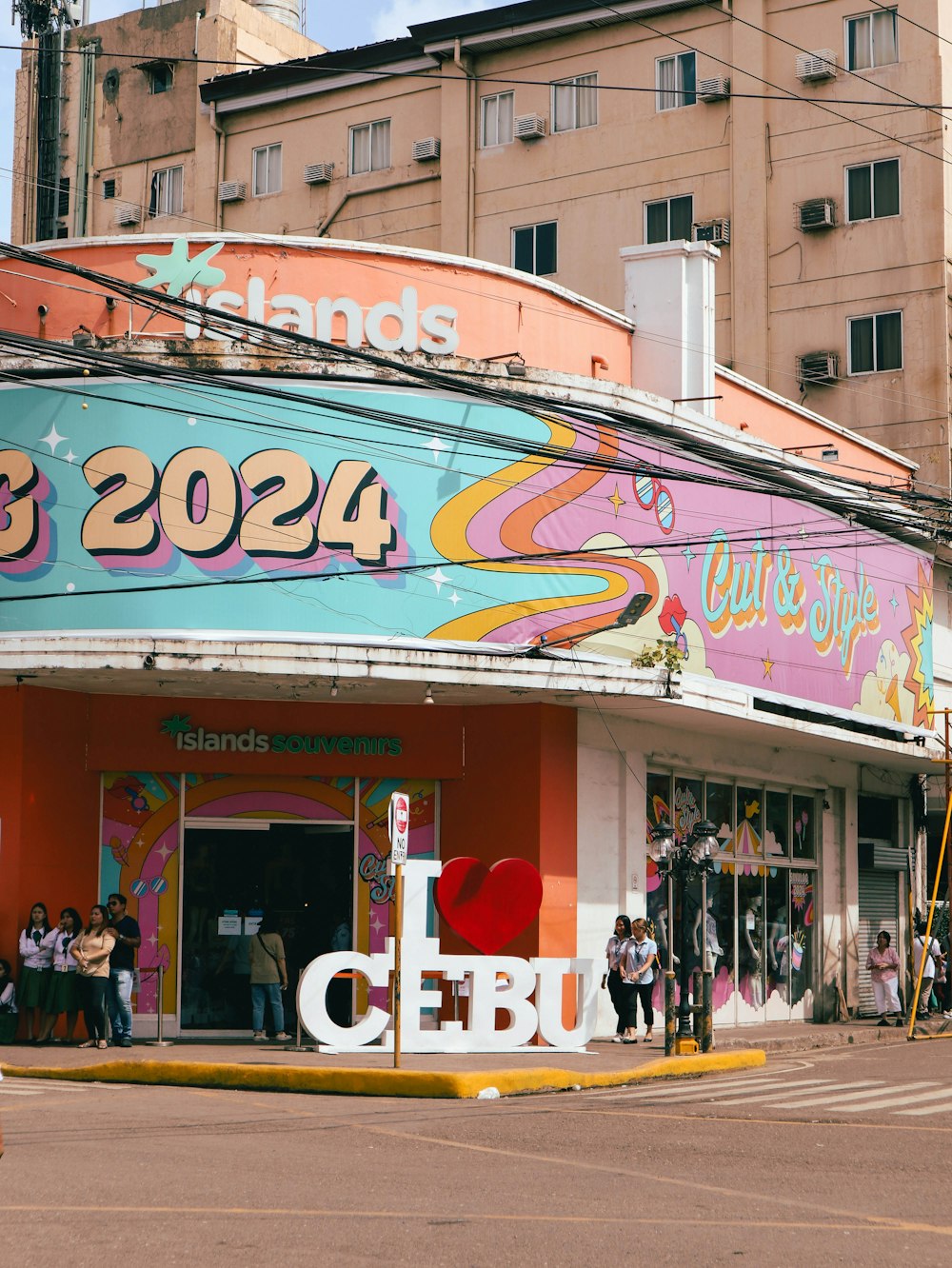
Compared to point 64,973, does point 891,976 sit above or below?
below

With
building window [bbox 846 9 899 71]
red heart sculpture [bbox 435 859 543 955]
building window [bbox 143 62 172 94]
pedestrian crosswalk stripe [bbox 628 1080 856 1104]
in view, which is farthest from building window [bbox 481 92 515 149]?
pedestrian crosswalk stripe [bbox 628 1080 856 1104]

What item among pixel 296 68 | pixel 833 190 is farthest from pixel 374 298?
pixel 296 68

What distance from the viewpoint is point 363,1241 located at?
924cm

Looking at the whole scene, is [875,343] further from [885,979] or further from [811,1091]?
[811,1091]

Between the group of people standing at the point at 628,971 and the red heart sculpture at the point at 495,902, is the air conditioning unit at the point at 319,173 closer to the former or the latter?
the group of people standing at the point at 628,971

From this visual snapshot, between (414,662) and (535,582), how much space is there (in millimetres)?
2293

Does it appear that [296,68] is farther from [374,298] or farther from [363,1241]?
[363,1241]

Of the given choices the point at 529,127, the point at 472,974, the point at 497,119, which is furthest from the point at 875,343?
the point at 472,974

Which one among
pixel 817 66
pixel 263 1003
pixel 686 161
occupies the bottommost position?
pixel 263 1003

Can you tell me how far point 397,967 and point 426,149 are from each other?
29056mm

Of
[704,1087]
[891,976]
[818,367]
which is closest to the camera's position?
[704,1087]

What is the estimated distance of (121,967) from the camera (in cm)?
2134

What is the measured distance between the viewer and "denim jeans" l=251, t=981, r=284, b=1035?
2181cm

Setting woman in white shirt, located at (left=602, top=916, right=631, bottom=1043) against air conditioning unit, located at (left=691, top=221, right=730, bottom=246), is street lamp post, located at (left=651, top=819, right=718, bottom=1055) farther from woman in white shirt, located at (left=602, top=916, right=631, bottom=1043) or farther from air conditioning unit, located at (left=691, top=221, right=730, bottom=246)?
air conditioning unit, located at (left=691, top=221, right=730, bottom=246)
